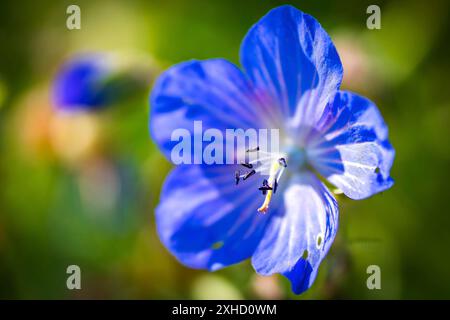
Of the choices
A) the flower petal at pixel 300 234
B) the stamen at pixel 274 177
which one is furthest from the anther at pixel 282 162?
the flower petal at pixel 300 234

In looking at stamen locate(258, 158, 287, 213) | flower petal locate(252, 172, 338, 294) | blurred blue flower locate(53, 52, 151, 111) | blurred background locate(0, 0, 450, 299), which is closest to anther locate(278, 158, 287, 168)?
stamen locate(258, 158, 287, 213)

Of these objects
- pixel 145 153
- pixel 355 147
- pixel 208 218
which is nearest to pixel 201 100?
pixel 208 218

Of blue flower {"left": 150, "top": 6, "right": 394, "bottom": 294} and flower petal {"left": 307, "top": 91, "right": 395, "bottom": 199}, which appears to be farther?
blue flower {"left": 150, "top": 6, "right": 394, "bottom": 294}

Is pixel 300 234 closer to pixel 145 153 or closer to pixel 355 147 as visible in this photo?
pixel 355 147

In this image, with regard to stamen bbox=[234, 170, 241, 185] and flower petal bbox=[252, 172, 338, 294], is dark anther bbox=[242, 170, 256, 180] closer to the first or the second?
stamen bbox=[234, 170, 241, 185]

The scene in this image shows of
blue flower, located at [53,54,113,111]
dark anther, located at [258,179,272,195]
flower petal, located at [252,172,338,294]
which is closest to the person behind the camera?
flower petal, located at [252,172,338,294]

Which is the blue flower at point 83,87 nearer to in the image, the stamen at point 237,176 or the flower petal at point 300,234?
the stamen at point 237,176
